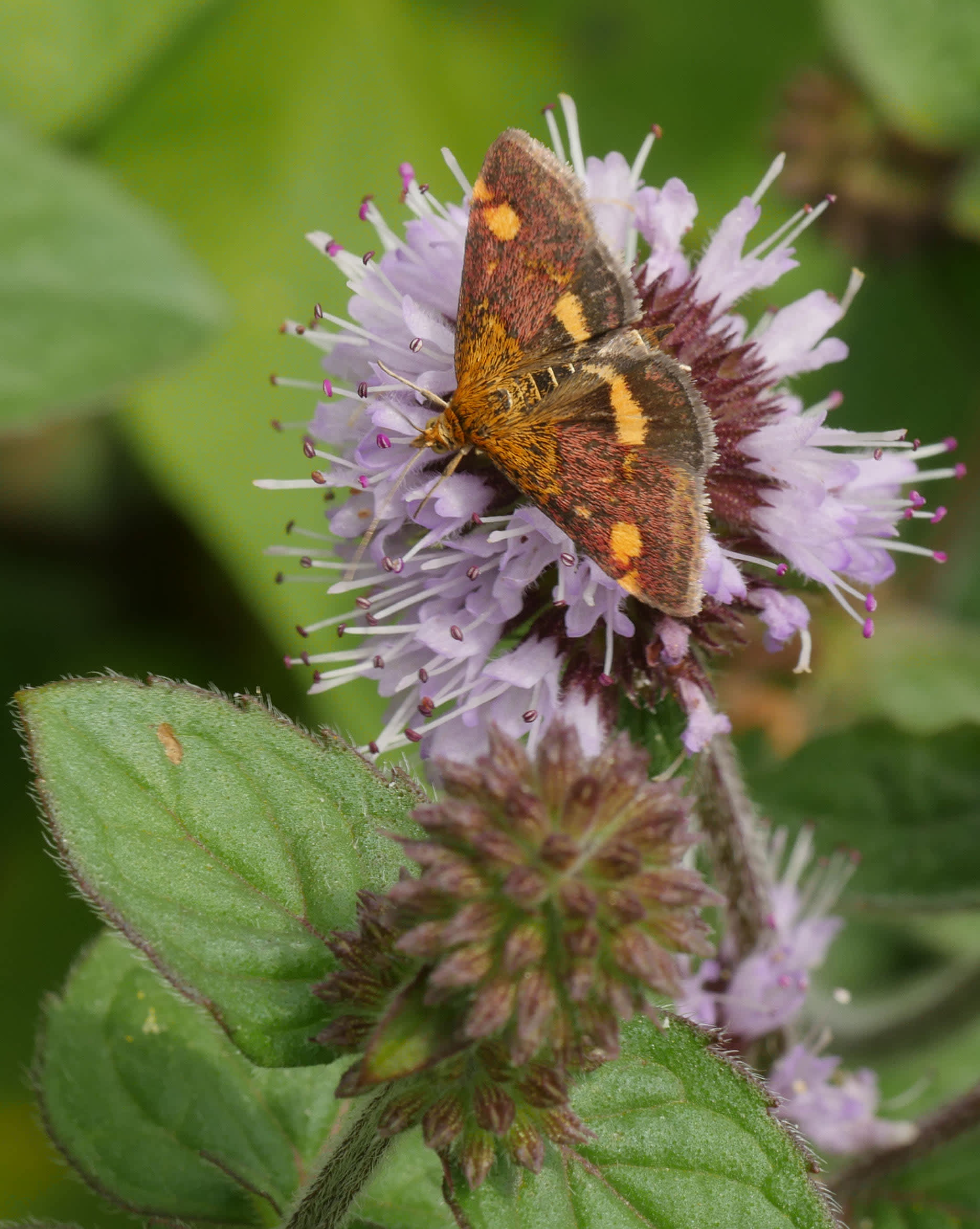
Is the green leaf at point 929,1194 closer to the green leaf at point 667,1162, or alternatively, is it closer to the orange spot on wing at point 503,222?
the green leaf at point 667,1162

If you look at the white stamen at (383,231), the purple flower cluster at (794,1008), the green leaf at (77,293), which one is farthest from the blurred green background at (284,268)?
the white stamen at (383,231)

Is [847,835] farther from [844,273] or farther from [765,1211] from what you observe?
[844,273]

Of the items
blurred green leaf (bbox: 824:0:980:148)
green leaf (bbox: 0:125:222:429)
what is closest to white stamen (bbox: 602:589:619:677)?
green leaf (bbox: 0:125:222:429)

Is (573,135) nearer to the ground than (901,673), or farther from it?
farther from it

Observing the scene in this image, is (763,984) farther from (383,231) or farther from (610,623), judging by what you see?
(383,231)

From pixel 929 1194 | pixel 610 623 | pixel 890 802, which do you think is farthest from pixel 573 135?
pixel 929 1194
